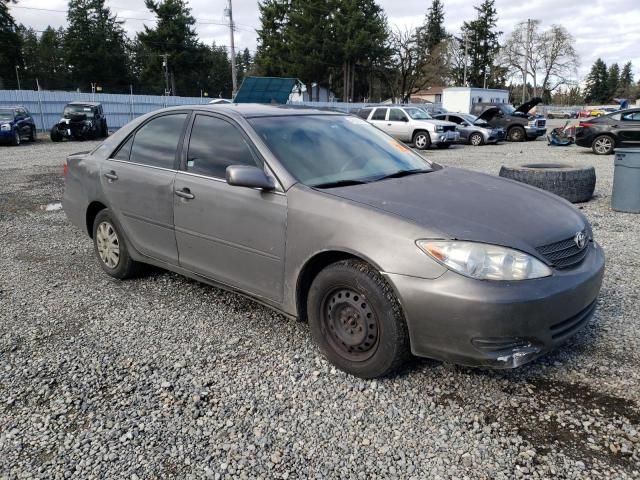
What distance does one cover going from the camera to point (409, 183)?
3453 mm

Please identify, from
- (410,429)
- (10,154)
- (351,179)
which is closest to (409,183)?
(351,179)

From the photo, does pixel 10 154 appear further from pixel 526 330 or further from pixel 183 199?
pixel 526 330

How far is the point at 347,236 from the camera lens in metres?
2.93

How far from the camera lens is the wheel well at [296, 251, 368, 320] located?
3076 mm

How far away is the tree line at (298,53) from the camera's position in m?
52.4

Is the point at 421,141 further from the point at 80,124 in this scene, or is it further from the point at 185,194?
the point at 185,194

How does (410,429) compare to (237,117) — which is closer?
(410,429)

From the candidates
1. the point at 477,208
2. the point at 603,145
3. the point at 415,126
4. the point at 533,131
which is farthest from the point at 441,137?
the point at 477,208

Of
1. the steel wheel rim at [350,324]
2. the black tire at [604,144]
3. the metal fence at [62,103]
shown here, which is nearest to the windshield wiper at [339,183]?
the steel wheel rim at [350,324]

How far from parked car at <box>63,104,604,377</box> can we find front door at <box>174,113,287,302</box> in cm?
1

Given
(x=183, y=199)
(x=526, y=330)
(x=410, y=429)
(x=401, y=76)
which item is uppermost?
(x=401, y=76)

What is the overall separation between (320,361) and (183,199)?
5.14ft

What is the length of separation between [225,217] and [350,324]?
3.85 feet

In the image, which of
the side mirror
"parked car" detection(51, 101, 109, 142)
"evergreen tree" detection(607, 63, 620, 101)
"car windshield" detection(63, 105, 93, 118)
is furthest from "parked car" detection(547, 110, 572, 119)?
the side mirror
